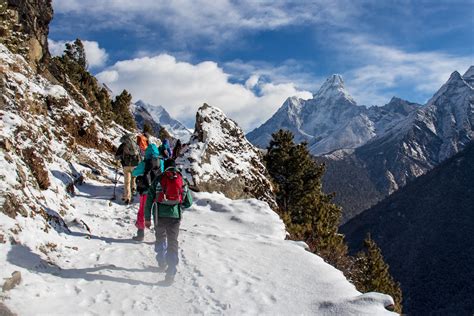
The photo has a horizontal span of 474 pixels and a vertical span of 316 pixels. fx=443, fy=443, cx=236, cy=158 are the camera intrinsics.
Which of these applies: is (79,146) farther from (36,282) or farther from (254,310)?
(254,310)

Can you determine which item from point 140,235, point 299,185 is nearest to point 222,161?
point 140,235

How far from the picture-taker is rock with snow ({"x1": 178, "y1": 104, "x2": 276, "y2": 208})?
19.5 metres

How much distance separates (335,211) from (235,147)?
17091 millimetres

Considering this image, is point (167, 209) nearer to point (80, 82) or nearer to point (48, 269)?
point (48, 269)

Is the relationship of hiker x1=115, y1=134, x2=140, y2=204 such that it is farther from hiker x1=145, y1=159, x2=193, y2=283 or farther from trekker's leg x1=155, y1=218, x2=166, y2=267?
trekker's leg x1=155, y1=218, x2=166, y2=267

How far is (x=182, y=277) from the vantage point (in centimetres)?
959

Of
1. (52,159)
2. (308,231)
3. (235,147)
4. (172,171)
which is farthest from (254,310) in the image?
(308,231)

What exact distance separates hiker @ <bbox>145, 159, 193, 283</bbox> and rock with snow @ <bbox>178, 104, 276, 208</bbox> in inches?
339

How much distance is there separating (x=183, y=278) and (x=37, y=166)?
5829 millimetres

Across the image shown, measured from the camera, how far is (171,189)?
9.64 meters

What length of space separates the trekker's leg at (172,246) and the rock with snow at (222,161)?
8773mm

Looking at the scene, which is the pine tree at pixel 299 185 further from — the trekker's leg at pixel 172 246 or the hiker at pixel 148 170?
the trekker's leg at pixel 172 246

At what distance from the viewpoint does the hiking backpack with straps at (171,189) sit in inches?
377

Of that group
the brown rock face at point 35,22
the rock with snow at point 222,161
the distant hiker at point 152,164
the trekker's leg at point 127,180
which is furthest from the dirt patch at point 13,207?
the brown rock face at point 35,22
